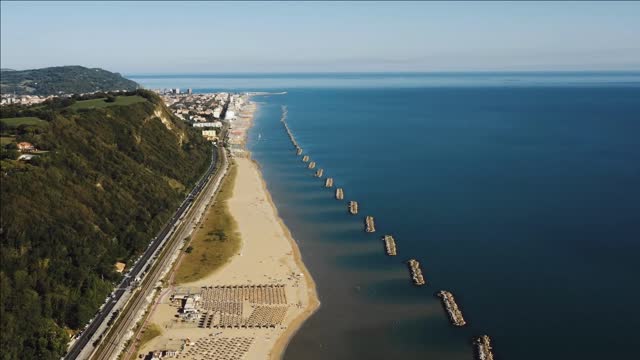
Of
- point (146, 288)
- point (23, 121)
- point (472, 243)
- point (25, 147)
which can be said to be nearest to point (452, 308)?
point (472, 243)

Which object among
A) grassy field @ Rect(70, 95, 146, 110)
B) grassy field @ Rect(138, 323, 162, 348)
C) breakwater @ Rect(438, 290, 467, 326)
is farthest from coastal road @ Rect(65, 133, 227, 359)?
breakwater @ Rect(438, 290, 467, 326)

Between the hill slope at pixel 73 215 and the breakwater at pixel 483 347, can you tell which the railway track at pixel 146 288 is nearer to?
the hill slope at pixel 73 215

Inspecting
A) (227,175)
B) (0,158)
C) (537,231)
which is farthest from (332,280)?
(227,175)

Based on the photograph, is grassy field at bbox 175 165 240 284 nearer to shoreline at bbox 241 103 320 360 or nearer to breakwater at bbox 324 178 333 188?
shoreline at bbox 241 103 320 360

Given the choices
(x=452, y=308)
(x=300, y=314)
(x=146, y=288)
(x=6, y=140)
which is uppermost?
(x=6, y=140)

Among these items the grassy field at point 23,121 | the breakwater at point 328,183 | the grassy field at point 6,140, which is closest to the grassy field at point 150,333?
the grassy field at point 6,140

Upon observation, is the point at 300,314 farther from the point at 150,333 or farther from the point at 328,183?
the point at 328,183
